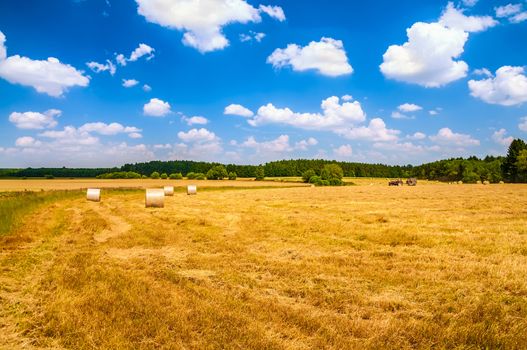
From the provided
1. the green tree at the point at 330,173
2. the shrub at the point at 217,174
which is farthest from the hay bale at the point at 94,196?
the shrub at the point at 217,174

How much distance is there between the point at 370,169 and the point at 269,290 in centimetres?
17913

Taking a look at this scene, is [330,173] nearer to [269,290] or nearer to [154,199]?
[154,199]

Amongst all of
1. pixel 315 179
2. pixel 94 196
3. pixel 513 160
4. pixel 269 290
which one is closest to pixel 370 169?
pixel 513 160

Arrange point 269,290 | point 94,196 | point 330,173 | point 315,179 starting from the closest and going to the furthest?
point 269,290 → point 94,196 → point 315,179 → point 330,173

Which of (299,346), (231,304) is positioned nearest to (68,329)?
(231,304)

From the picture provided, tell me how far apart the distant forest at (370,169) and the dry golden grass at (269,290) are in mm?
97907

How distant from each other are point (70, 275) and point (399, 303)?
23.6ft

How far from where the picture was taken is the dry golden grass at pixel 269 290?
5.39m

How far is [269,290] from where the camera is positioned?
7.47 meters

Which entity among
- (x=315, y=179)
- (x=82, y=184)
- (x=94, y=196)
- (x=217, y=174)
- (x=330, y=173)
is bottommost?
(x=82, y=184)

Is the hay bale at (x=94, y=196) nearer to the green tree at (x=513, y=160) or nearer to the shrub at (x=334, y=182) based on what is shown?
the shrub at (x=334, y=182)

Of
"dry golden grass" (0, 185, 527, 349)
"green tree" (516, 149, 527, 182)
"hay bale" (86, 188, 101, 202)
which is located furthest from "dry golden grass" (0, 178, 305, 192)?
"dry golden grass" (0, 185, 527, 349)

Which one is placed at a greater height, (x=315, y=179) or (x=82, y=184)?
Answer: (x=315, y=179)

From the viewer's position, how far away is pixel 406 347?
512 centimetres
